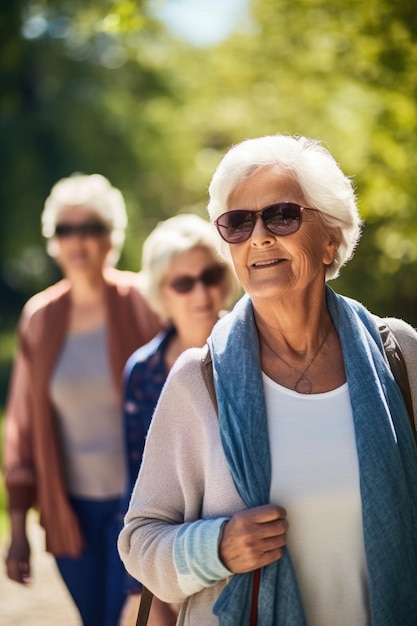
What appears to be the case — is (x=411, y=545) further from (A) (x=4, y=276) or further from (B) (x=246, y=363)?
(A) (x=4, y=276)

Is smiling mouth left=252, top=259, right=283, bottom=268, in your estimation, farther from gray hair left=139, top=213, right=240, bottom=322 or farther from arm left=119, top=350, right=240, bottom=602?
gray hair left=139, top=213, right=240, bottom=322

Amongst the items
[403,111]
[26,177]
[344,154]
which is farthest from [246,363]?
[26,177]

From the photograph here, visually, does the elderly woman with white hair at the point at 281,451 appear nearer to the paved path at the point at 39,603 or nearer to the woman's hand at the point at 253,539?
the woman's hand at the point at 253,539

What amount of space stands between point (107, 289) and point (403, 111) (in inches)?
76.3

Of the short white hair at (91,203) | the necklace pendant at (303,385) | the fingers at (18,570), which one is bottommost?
the fingers at (18,570)

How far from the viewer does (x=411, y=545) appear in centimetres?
255

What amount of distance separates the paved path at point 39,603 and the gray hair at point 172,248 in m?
2.87

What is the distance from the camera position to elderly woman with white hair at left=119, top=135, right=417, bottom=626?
2459 millimetres

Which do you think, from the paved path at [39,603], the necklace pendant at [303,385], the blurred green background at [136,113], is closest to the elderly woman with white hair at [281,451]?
the necklace pendant at [303,385]

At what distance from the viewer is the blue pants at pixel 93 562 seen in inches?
184

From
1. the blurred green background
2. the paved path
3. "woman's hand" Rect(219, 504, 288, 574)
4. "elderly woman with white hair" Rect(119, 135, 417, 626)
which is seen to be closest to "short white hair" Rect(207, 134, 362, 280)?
"elderly woman with white hair" Rect(119, 135, 417, 626)

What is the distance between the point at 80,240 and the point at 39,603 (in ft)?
9.36

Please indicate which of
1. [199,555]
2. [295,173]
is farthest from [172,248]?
[199,555]

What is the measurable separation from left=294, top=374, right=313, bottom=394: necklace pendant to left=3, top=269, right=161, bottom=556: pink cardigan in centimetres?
225
